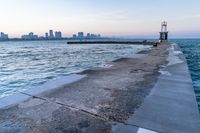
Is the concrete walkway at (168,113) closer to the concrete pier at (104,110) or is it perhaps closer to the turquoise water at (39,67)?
the concrete pier at (104,110)

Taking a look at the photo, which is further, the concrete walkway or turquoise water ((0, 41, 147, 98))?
turquoise water ((0, 41, 147, 98))

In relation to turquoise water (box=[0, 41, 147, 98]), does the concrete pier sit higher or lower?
higher

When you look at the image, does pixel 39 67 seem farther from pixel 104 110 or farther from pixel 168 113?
pixel 168 113

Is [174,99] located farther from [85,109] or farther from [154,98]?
[85,109]

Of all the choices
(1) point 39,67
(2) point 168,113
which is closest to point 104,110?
(2) point 168,113

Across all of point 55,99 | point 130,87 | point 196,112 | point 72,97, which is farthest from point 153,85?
point 55,99

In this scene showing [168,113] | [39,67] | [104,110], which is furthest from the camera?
[39,67]

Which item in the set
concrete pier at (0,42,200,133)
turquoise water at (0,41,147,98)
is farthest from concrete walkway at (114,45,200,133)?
turquoise water at (0,41,147,98)

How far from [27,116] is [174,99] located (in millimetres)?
3027

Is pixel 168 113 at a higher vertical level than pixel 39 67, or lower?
higher

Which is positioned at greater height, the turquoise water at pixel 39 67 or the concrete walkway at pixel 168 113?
the concrete walkway at pixel 168 113

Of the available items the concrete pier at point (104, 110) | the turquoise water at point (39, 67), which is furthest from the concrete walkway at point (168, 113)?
the turquoise water at point (39, 67)

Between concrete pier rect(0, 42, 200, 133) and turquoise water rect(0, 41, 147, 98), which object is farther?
turquoise water rect(0, 41, 147, 98)

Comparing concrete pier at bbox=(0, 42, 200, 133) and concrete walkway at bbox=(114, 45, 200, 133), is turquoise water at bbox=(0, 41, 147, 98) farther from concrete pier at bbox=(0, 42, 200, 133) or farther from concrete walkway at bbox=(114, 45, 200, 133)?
concrete walkway at bbox=(114, 45, 200, 133)
